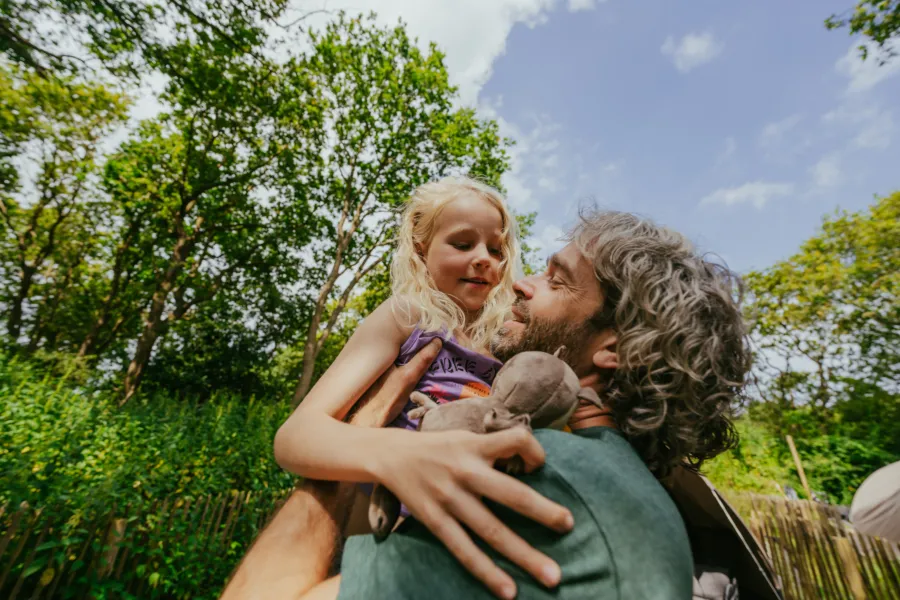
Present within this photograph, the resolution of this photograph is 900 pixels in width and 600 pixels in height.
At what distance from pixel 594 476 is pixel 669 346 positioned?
622 millimetres

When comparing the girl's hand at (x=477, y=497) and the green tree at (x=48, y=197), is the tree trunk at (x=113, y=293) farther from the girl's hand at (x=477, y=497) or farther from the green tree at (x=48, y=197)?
the girl's hand at (x=477, y=497)

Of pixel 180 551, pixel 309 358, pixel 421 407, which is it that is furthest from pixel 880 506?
pixel 309 358

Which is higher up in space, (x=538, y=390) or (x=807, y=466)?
(x=807, y=466)

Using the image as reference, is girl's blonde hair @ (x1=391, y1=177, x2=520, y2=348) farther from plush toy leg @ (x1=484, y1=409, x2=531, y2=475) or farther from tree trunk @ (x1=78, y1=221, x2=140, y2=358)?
tree trunk @ (x1=78, y1=221, x2=140, y2=358)

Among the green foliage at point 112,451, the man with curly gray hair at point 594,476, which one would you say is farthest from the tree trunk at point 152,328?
the man with curly gray hair at point 594,476

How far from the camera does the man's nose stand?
1.64 metres

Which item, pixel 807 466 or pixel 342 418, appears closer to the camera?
pixel 342 418

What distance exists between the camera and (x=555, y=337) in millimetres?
1522

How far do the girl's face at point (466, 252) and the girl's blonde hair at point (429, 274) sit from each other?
49 millimetres

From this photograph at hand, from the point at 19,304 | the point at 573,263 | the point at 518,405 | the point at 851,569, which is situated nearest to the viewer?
the point at 518,405

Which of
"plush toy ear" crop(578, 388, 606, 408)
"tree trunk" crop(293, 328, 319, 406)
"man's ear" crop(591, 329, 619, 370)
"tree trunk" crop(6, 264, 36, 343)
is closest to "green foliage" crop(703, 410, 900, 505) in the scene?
"tree trunk" crop(293, 328, 319, 406)

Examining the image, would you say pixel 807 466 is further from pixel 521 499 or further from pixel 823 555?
pixel 521 499

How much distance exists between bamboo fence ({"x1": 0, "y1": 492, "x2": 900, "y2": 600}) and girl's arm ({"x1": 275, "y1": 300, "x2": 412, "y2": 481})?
3.57 meters

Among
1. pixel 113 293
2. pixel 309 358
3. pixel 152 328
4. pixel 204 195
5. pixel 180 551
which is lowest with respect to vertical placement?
pixel 113 293
